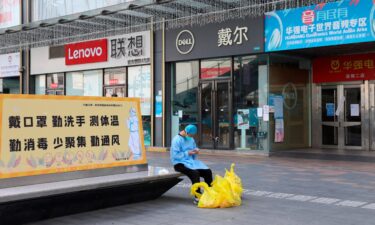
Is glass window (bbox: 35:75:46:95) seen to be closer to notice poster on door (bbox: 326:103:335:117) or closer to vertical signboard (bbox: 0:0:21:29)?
vertical signboard (bbox: 0:0:21:29)

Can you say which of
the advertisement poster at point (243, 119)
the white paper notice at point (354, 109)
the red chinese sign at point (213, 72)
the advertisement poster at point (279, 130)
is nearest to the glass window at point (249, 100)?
the advertisement poster at point (243, 119)

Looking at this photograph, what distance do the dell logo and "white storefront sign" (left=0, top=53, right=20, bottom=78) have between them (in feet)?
31.9

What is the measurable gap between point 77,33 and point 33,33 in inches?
73.6

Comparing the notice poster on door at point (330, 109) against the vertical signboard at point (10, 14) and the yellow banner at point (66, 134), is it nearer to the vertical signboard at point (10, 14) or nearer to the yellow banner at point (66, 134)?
the yellow banner at point (66, 134)

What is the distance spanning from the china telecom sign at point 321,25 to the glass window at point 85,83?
8.05 metres

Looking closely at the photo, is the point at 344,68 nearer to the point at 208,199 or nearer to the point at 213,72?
the point at 213,72

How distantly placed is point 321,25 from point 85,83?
10720mm

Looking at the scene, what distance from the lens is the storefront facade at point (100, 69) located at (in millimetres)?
18516

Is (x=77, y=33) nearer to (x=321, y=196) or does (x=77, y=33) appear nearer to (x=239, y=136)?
(x=239, y=136)

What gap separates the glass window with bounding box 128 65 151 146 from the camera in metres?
18.4

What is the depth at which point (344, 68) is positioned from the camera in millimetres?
16281

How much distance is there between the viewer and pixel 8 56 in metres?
23.8

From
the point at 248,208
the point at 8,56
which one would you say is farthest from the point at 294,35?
the point at 8,56

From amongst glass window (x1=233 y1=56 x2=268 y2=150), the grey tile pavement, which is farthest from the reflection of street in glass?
glass window (x1=233 y1=56 x2=268 y2=150)
